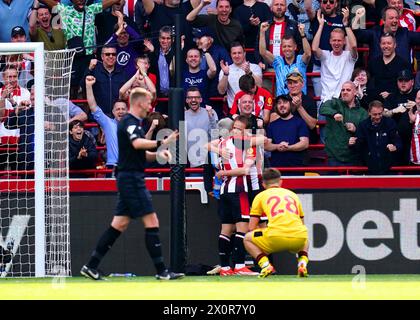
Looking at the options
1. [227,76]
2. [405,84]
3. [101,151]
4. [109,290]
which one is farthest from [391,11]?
[109,290]

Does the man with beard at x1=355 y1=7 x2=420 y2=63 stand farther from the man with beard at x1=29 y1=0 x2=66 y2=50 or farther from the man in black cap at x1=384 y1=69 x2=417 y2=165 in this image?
the man with beard at x1=29 y1=0 x2=66 y2=50

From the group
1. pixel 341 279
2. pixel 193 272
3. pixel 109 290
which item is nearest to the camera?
pixel 109 290

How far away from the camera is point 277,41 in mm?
19359

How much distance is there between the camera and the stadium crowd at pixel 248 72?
1812 centimetres

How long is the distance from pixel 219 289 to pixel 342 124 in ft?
18.8

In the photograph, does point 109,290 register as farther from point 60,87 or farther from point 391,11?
point 391,11

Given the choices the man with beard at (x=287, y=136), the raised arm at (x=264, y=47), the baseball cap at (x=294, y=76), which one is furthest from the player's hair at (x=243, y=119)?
the raised arm at (x=264, y=47)

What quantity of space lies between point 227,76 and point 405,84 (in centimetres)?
269

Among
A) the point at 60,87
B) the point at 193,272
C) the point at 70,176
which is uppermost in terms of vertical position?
the point at 60,87

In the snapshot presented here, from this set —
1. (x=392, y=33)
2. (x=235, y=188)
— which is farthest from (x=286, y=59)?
(x=235, y=188)

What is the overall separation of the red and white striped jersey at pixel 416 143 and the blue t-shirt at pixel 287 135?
1557mm

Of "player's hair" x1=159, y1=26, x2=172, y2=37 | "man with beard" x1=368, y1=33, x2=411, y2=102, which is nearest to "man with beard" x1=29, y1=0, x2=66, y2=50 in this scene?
"player's hair" x1=159, y1=26, x2=172, y2=37

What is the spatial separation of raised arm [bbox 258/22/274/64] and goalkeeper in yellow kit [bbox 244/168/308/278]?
13.9 feet

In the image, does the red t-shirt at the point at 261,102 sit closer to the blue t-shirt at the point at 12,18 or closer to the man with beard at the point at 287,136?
the man with beard at the point at 287,136
